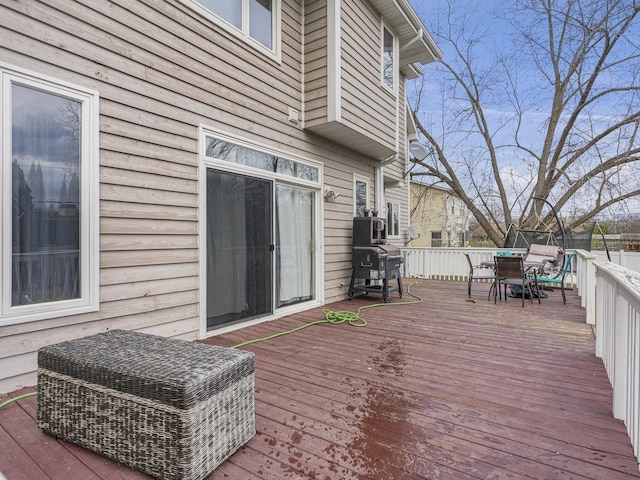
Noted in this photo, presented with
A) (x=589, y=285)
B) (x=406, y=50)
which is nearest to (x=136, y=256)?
(x=589, y=285)

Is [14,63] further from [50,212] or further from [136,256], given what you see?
[136,256]

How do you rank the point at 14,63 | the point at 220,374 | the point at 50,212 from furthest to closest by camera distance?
1. the point at 50,212
2. the point at 14,63
3. the point at 220,374

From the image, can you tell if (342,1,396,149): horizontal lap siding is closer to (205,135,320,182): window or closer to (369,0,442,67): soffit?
(369,0,442,67): soffit

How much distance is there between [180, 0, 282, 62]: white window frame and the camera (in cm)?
353

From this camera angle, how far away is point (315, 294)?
545cm

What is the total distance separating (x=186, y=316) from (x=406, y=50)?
676 cm

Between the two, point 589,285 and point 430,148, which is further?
point 430,148

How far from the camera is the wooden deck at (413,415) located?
1601mm

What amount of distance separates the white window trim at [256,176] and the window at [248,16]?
1255mm

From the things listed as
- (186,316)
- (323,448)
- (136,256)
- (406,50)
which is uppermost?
(406,50)

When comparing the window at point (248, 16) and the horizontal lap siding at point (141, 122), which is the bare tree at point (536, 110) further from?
Answer: the horizontal lap siding at point (141, 122)

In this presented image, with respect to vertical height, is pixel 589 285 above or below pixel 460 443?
above

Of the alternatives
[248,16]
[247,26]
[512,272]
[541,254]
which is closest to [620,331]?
[512,272]

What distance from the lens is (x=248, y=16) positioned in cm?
410
